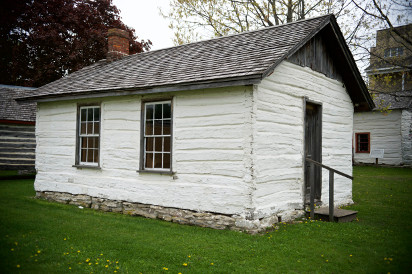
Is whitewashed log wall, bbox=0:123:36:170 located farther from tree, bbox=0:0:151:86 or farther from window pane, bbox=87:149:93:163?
window pane, bbox=87:149:93:163

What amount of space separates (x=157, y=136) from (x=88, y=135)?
2.70 metres

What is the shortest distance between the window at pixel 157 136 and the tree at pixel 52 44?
18.1 meters

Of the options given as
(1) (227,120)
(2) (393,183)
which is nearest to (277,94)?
(1) (227,120)

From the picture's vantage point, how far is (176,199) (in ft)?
28.5

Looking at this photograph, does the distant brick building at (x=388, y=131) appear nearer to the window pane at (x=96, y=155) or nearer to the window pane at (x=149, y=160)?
the window pane at (x=149, y=160)

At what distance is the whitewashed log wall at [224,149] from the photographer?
7.78m

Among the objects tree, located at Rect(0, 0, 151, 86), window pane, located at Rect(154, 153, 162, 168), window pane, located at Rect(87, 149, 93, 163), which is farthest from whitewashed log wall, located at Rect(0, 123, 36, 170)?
window pane, located at Rect(154, 153, 162, 168)

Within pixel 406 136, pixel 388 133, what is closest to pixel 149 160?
pixel 406 136

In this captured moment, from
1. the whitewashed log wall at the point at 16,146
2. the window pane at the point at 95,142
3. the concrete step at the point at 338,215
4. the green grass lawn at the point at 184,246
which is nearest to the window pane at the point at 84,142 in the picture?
the window pane at the point at 95,142

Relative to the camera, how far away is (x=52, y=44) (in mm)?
25547

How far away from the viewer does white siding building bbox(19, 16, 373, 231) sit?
7852mm

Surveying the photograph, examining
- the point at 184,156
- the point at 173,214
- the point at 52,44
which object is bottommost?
the point at 173,214

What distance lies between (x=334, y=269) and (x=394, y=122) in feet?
71.3

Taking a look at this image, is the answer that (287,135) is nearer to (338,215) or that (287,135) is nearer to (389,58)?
(338,215)
